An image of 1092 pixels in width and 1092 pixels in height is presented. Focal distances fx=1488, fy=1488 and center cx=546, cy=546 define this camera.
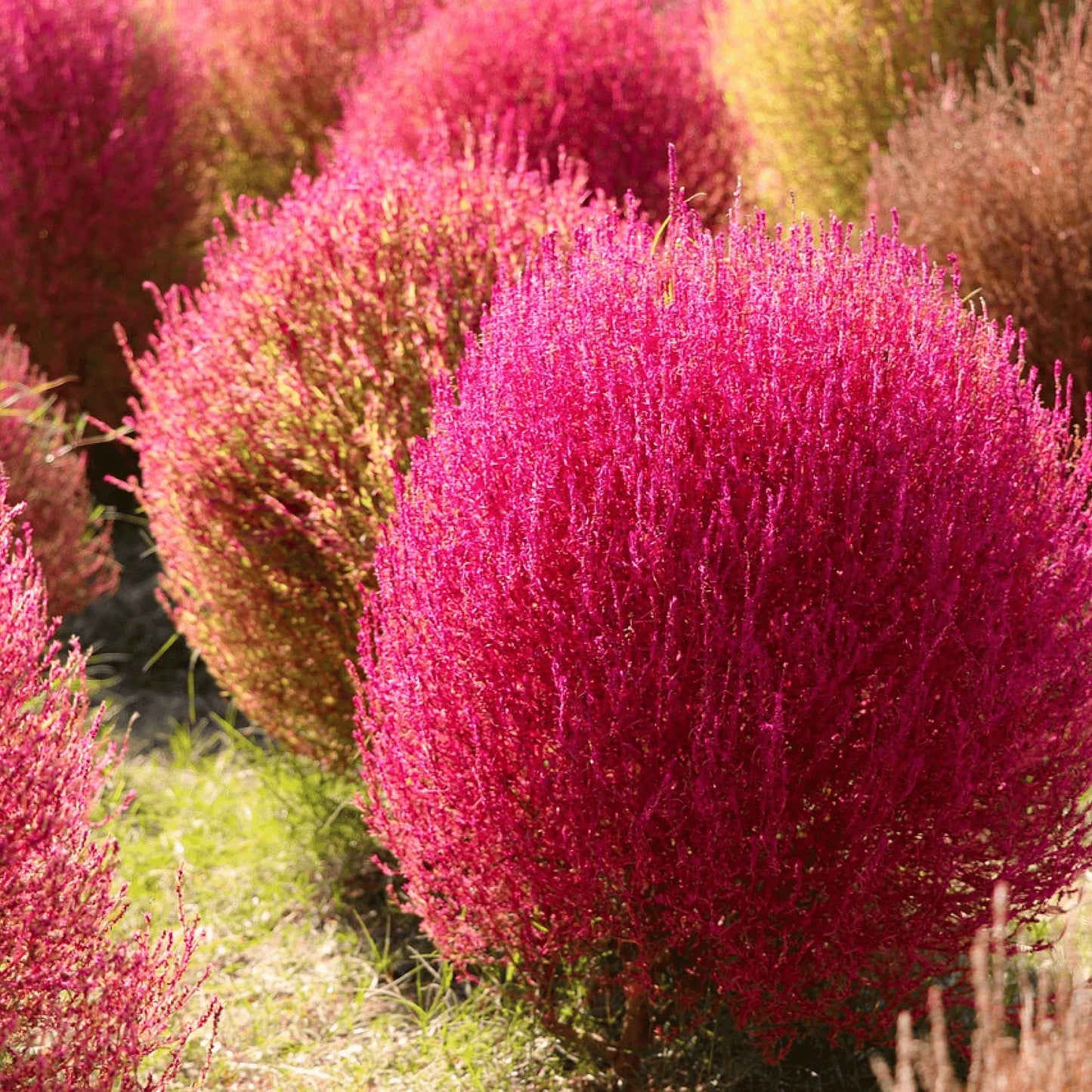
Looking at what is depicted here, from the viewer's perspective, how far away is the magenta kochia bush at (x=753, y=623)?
2.35 m

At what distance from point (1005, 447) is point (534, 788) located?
98cm

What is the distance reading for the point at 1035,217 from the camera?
4738 mm

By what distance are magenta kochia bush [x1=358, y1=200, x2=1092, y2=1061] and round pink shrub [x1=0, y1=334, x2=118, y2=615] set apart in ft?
8.52

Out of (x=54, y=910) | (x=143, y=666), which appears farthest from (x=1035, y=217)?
(x=54, y=910)

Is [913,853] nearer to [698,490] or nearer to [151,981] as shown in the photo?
[698,490]

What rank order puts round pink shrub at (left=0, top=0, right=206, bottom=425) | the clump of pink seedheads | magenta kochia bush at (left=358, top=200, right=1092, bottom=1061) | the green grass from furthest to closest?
round pink shrub at (left=0, top=0, right=206, bottom=425), the clump of pink seedheads, the green grass, magenta kochia bush at (left=358, top=200, right=1092, bottom=1061)

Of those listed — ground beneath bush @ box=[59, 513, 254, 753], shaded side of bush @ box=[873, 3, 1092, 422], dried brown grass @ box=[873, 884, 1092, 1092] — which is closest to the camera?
dried brown grass @ box=[873, 884, 1092, 1092]

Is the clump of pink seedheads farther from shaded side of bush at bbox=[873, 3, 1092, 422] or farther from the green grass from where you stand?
shaded side of bush at bbox=[873, 3, 1092, 422]

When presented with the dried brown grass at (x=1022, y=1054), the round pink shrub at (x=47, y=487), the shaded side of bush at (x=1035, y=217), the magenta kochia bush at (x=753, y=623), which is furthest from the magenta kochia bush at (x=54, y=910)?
the shaded side of bush at (x=1035, y=217)

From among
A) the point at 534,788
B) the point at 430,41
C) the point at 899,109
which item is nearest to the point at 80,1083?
the point at 534,788

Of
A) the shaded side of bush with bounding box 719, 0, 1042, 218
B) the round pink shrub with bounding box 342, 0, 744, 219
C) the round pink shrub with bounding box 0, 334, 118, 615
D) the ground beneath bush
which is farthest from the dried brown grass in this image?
the shaded side of bush with bounding box 719, 0, 1042, 218

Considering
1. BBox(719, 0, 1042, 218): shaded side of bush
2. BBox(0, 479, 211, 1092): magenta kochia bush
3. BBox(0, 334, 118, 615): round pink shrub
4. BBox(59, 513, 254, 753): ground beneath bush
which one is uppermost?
BBox(719, 0, 1042, 218): shaded side of bush

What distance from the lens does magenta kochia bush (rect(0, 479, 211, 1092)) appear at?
219cm

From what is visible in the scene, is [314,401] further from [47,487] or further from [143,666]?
[143,666]
